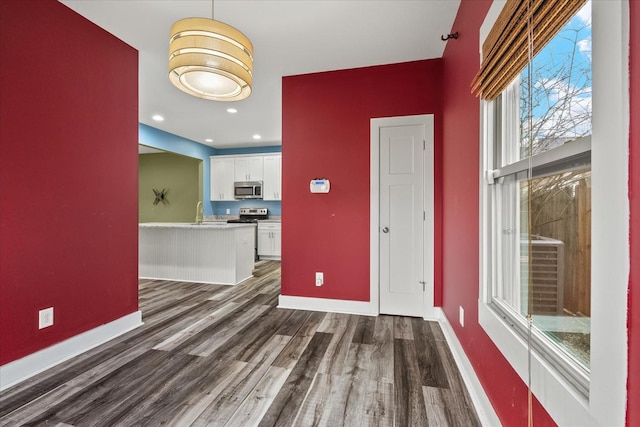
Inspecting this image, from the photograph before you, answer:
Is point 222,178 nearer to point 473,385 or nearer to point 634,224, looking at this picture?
point 473,385

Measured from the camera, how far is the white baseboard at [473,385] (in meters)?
1.36

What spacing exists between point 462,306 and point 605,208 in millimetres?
1504

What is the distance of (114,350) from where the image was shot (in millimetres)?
2170

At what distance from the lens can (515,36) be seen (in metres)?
1.05

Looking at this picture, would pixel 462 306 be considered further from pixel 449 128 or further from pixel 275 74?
pixel 275 74

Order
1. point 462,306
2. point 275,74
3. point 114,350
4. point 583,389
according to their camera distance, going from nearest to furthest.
→ point 583,389
point 462,306
point 114,350
point 275,74

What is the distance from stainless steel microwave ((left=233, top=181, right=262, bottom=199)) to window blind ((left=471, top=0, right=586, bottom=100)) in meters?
5.43

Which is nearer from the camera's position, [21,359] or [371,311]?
[21,359]

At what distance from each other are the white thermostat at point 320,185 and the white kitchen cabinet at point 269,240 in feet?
11.0

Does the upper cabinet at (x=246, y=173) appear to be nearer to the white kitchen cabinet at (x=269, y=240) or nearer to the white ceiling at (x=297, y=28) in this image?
the white kitchen cabinet at (x=269, y=240)

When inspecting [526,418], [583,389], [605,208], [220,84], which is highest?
[220,84]

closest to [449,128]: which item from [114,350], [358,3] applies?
[358,3]

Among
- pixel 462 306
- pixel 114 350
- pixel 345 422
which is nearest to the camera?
pixel 345 422

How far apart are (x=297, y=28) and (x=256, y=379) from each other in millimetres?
2708
